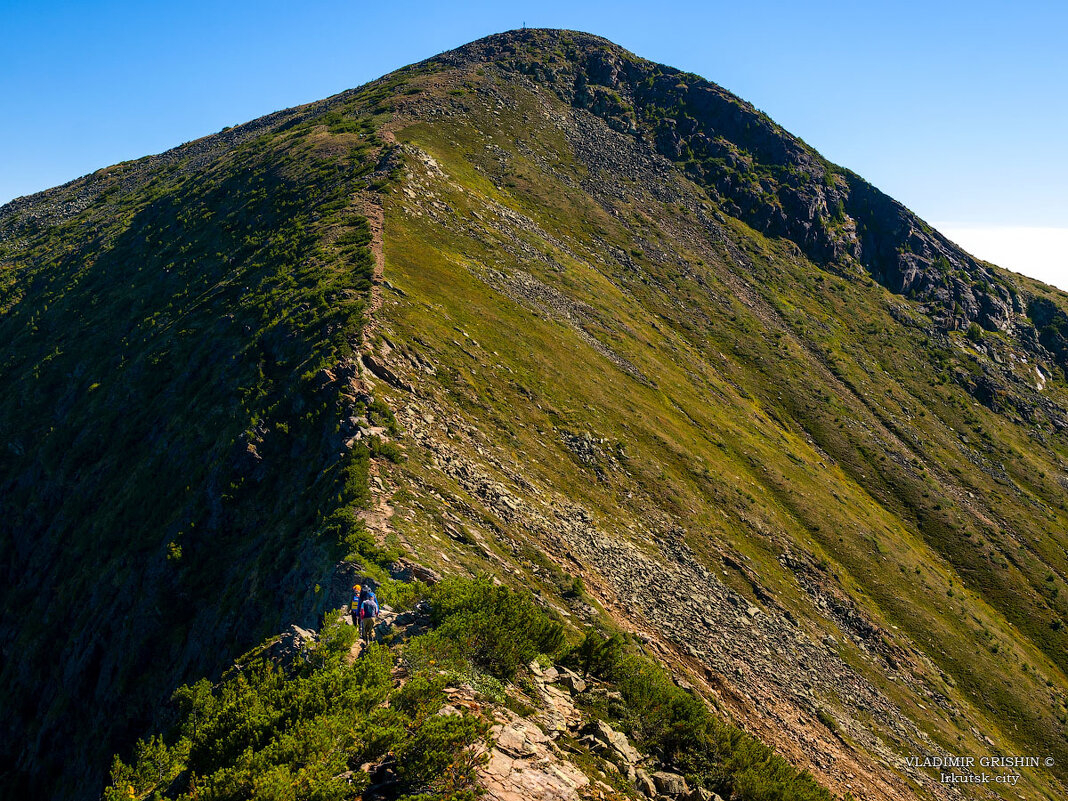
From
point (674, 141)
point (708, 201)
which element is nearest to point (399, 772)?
point (708, 201)

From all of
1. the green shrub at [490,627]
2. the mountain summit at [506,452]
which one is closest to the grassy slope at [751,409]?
the mountain summit at [506,452]

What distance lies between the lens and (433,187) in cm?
6750

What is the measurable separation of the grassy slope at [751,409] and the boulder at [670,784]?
1178 centimetres

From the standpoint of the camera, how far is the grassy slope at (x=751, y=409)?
43219 millimetres

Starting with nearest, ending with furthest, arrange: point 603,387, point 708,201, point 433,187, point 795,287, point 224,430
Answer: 1. point 224,430
2. point 603,387
3. point 433,187
4. point 795,287
5. point 708,201

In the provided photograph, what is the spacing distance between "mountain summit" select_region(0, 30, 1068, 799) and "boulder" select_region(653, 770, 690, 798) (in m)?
0.12

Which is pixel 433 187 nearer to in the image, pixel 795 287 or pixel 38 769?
pixel 38 769

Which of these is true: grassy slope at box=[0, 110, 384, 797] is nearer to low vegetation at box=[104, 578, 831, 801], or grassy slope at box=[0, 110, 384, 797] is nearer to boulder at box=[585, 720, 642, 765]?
low vegetation at box=[104, 578, 831, 801]

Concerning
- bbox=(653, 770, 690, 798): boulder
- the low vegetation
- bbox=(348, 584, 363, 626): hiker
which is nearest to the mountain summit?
bbox=(653, 770, 690, 798): boulder

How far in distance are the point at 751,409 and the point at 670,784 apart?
60.5 m

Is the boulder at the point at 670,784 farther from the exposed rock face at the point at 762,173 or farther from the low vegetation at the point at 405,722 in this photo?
the exposed rock face at the point at 762,173

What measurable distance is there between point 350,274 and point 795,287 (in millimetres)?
86046

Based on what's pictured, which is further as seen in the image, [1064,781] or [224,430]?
[1064,781]

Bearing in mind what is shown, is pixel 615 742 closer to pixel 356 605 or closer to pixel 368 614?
pixel 368 614
